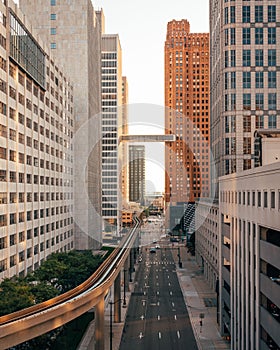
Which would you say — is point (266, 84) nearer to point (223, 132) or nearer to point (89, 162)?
point (223, 132)

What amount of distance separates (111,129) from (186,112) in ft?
123

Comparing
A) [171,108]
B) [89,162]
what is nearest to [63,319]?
[89,162]

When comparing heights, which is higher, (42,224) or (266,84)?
(266,84)

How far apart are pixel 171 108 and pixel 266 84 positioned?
108m

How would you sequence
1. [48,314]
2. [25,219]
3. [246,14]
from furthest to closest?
[246,14], [25,219], [48,314]

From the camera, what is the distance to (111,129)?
546 ft

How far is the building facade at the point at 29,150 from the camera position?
4888cm

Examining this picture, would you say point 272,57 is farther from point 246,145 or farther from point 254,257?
point 254,257

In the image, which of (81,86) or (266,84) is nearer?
(266,84)

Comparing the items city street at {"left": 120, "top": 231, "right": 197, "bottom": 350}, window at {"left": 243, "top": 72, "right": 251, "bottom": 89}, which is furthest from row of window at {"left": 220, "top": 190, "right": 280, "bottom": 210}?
window at {"left": 243, "top": 72, "right": 251, "bottom": 89}

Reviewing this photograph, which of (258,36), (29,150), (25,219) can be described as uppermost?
(258,36)

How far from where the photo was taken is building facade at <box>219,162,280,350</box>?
2719cm

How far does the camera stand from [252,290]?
105 feet

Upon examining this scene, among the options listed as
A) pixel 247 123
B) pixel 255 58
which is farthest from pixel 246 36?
pixel 247 123
